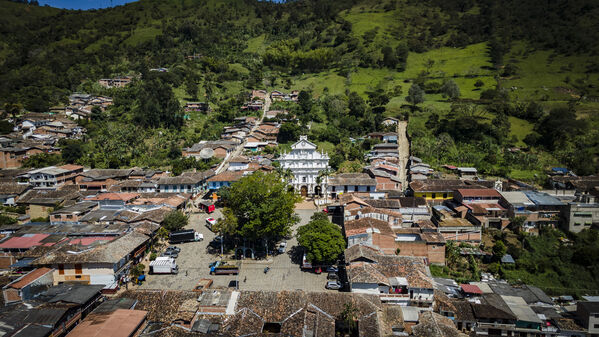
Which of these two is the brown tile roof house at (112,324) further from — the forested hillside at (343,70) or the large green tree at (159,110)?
the large green tree at (159,110)

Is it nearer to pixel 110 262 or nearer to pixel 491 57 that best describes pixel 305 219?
pixel 110 262

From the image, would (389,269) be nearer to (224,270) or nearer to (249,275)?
(249,275)

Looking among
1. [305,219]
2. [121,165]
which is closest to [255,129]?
[121,165]

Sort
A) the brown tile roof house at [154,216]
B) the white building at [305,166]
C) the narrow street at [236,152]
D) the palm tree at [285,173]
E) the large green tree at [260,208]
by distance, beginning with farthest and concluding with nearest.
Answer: the narrow street at [236,152], the white building at [305,166], the palm tree at [285,173], the brown tile roof house at [154,216], the large green tree at [260,208]

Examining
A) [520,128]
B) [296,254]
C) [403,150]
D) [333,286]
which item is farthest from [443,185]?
A: [520,128]

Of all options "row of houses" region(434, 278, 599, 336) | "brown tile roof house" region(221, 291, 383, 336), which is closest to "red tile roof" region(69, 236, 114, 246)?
"brown tile roof house" region(221, 291, 383, 336)

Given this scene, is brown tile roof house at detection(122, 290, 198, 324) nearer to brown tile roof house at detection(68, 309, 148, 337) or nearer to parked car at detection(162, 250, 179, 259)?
brown tile roof house at detection(68, 309, 148, 337)

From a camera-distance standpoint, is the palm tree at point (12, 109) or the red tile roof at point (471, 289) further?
the palm tree at point (12, 109)

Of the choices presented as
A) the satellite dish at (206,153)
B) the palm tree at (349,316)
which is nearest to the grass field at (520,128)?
the palm tree at (349,316)
